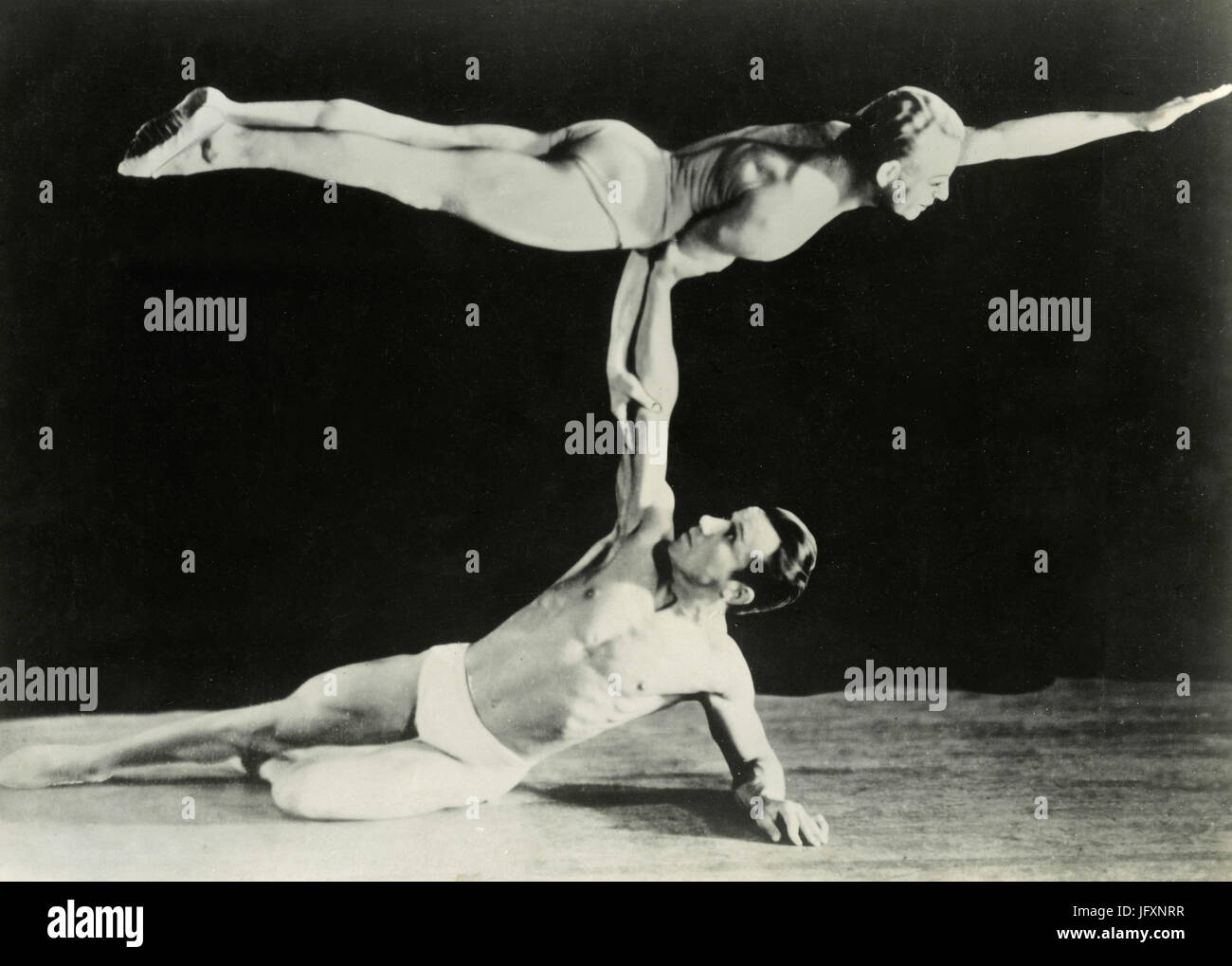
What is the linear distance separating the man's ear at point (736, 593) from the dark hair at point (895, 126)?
1.44m

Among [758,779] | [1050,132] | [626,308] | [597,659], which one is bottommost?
[758,779]

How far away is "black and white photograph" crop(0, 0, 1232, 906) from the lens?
3422 mm

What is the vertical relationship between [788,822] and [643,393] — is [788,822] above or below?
below

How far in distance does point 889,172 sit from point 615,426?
124cm

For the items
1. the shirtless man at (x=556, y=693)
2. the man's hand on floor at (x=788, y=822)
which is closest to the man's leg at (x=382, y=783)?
the shirtless man at (x=556, y=693)

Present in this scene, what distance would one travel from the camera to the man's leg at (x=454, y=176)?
11.4 feet

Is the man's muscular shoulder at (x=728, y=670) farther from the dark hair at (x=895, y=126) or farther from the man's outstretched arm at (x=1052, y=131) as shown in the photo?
the man's outstretched arm at (x=1052, y=131)

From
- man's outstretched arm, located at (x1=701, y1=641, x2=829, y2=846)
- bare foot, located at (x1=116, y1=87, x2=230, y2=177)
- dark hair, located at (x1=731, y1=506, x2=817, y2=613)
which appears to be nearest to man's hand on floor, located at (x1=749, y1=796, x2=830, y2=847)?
man's outstretched arm, located at (x1=701, y1=641, x2=829, y2=846)

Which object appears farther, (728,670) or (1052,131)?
(1052,131)

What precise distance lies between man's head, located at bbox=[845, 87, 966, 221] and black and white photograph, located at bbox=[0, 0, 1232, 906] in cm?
1

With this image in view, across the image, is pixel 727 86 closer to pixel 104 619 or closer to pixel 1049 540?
pixel 1049 540

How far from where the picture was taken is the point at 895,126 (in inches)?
136

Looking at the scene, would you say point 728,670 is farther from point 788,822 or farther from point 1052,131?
point 1052,131

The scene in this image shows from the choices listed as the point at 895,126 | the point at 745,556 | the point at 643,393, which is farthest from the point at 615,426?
the point at 895,126
